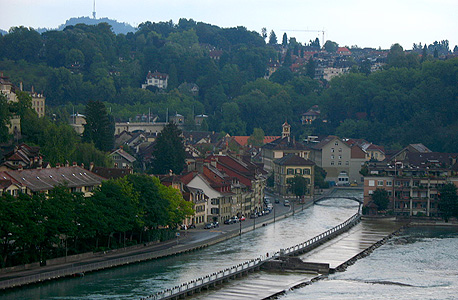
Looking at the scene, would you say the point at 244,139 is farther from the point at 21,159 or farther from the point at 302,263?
the point at 302,263

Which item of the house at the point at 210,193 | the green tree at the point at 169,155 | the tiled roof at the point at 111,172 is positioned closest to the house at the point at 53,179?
the tiled roof at the point at 111,172

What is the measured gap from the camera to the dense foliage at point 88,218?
5816 cm

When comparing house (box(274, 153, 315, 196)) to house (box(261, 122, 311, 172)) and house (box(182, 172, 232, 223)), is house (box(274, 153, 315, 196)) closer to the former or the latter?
house (box(261, 122, 311, 172))

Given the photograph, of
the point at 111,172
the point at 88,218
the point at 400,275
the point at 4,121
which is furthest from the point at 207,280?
the point at 4,121

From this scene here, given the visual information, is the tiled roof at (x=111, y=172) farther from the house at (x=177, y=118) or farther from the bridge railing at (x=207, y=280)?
the house at (x=177, y=118)

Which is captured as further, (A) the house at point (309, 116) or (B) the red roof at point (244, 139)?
(A) the house at point (309, 116)

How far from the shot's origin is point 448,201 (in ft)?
297

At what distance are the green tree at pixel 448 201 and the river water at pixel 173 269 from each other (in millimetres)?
9866

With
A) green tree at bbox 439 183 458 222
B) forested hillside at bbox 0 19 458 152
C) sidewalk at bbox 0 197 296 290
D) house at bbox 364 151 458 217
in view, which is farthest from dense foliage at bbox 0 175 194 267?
forested hillside at bbox 0 19 458 152

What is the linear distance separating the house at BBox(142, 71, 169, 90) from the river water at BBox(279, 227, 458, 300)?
4713 inches

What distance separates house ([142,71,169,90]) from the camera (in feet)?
646

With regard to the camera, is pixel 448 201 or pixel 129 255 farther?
pixel 448 201

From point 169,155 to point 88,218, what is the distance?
34.0 meters

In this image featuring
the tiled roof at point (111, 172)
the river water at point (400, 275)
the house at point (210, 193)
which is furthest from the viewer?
the house at point (210, 193)
